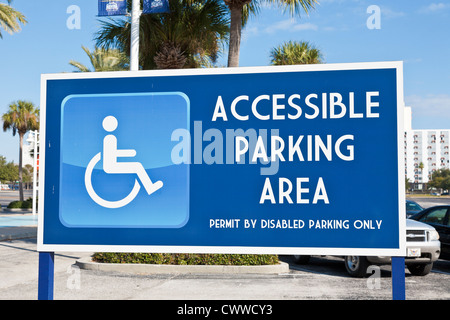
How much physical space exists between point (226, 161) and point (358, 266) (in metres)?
6.87

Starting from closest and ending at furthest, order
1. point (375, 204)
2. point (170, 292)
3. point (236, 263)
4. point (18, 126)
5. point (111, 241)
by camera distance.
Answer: point (375, 204), point (111, 241), point (170, 292), point (236, 263), point (18, 126)

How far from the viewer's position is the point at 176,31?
555 inches

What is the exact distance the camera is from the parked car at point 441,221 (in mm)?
10727

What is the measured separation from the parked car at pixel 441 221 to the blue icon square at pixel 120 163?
924 centimetres

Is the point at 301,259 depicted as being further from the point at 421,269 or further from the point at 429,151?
the point at 429,151

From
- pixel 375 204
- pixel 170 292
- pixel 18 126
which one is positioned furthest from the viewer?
pixel 18 126

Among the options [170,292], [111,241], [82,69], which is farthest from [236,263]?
[82,69]

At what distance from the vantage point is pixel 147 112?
3.58 metres

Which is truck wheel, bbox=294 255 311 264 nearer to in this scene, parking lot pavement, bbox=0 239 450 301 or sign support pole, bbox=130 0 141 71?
parking lot pavement, bbox=0 239 450 301

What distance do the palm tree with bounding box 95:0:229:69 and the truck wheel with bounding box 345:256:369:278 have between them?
26.3ft

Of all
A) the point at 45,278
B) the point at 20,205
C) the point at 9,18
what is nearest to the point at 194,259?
the point at 45,278
